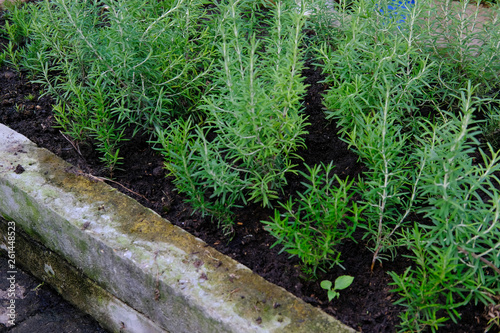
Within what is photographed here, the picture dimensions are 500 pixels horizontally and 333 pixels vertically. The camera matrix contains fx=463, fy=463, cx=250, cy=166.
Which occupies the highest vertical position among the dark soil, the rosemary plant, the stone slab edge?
the rosemary plant

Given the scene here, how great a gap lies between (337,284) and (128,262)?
38.6 inches

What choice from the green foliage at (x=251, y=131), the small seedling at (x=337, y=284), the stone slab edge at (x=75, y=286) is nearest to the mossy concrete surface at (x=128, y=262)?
the stone slab edge at (x=75, y=286)

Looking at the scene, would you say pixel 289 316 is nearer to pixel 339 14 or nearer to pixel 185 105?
pixel 185 105

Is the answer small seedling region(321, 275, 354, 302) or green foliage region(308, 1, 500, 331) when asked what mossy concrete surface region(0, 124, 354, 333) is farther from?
green foliage region(308, 1, 500, 331)

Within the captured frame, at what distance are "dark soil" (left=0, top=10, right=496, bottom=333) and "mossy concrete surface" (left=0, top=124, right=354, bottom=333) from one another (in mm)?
91

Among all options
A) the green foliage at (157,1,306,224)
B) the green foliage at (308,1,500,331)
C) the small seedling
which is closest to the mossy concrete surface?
the small seedling

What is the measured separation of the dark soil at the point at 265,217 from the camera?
2.01 m

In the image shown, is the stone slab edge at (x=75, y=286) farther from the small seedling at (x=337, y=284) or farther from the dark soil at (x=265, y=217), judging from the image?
the small seedling at (x=337, y=284)

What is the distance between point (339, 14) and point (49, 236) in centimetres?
222

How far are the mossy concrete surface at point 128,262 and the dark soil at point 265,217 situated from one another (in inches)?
3.6

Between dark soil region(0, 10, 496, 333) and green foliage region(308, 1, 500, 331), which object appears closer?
green foliage region(308, 1, 500, 331)

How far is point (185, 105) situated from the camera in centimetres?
290

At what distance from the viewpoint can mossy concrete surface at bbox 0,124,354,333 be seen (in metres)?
1.97

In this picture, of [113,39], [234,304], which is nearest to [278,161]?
[234,304]
